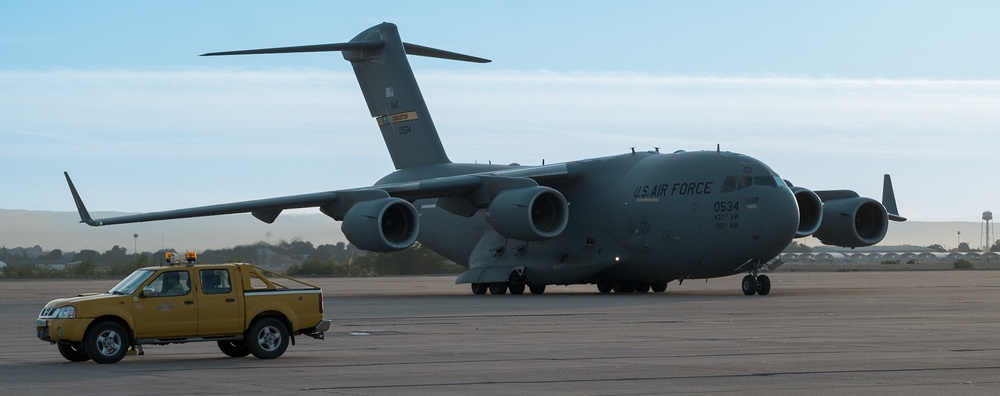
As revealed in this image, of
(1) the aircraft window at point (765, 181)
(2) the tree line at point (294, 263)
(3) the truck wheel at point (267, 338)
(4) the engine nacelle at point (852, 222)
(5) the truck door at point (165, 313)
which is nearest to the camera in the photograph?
(5) the truck door at point (165, 313)

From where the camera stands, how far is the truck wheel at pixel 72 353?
15.1 m

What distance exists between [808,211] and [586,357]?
20466 millimetres

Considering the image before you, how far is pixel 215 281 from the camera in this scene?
15625 millimetres

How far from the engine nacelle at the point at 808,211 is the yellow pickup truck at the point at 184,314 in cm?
1983

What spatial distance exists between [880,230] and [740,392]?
83.9 feet

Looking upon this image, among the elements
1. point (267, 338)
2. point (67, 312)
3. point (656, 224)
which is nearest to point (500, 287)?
point (656, 224)

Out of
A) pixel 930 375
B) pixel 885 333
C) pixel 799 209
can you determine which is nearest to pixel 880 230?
pixel 799 209

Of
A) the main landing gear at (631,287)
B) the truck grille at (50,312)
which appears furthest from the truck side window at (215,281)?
the main landing gear at (631,287)

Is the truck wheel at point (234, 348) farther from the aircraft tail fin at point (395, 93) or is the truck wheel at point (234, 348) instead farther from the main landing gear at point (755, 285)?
the aircraft tail fin at point (395, 93)

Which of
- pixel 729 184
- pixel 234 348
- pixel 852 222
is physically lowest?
pixel 234 348

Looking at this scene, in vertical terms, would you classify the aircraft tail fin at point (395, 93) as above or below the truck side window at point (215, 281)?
above

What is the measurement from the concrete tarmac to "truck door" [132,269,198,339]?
0.36 meters

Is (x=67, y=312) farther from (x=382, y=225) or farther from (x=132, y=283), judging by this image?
(x=382, y=225)

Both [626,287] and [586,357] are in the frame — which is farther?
[626,287]
